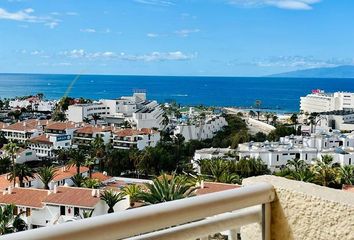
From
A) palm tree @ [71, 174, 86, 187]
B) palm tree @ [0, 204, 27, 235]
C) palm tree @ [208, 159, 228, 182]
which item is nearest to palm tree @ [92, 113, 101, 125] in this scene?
palm tree @ [208, 159, 228, 182]

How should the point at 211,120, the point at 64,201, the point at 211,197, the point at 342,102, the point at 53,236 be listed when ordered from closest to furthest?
1. the point at 53,236
2. the point at 211,197
3. the point at 64,201
4. the point at 211,120
5. the point at 342,102

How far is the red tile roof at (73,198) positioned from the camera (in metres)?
19.2

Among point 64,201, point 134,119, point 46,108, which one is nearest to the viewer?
point 64,201

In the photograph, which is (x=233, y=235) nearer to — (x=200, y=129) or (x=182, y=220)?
(x=182, y=220)

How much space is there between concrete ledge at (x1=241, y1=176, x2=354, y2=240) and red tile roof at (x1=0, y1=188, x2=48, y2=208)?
19335 millimetres

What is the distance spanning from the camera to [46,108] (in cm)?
7175

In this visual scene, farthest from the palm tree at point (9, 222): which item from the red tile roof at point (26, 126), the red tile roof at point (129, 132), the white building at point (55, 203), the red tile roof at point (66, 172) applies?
the red tile roof at point (26, 126)

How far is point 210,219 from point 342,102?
8198 centimetres

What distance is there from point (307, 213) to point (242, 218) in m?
0.21

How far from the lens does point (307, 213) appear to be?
158cm

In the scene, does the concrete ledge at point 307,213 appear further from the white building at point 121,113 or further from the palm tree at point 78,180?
the white building at point 121,113

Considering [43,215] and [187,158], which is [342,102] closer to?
[187,158]

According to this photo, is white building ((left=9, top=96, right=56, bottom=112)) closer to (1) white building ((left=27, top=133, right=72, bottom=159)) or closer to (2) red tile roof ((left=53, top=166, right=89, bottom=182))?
(1) white building ((left=27, top=133, right=72, bottom=159))

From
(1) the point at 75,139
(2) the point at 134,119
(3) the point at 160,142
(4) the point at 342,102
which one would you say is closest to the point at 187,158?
(3) the point at 160,142
